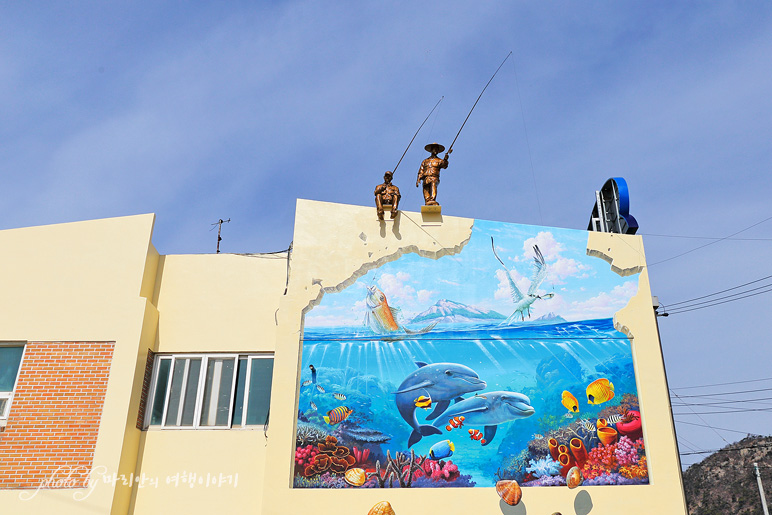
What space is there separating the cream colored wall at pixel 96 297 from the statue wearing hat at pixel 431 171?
5.68 m

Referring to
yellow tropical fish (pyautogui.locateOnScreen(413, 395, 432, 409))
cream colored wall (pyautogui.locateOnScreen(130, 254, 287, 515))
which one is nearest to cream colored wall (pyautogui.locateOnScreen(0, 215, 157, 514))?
cream colored wall (pyautogui.locateOnScreen(130, 254, 287, 515))

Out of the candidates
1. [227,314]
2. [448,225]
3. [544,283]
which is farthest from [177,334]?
[544,283]

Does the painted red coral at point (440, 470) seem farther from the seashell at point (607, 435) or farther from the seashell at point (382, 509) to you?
the seashell at point (607, 435)

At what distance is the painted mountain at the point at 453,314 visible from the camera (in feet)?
42.4

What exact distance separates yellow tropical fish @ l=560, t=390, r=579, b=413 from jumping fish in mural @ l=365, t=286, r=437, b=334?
9.19 ft

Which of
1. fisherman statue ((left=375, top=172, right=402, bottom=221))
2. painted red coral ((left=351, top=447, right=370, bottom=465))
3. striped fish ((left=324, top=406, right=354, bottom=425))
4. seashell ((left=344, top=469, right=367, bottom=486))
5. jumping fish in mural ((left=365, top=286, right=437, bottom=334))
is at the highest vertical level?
fisherman statue ((left=375, top=172, right=402, bottom=221))

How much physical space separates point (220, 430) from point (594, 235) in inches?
336

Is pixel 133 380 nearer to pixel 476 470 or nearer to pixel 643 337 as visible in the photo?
pixel 476 470

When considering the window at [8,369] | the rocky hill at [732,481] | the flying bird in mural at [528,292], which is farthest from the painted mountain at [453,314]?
the rocky hill at [732,481]

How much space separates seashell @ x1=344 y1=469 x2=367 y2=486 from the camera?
38.3 ft

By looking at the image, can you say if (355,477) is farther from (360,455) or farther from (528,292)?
(528,292)

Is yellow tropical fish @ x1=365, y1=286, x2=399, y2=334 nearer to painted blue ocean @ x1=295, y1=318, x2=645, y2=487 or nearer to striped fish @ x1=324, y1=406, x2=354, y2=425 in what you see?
painted blue ocean @ x1=295, y1=318, x2=645, y2=487

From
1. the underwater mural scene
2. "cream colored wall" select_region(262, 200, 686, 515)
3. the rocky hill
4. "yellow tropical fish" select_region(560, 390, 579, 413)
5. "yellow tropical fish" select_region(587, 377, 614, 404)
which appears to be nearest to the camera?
"cream colored wall" select_region(262, 200, 686, 515)

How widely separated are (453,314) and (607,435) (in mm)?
3628
